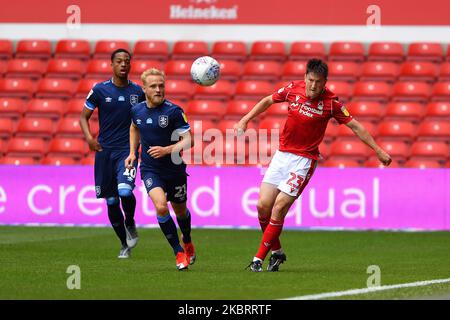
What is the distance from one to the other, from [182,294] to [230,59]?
13304 millimetres

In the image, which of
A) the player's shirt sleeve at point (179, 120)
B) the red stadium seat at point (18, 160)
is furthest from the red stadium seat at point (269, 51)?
the player's shirt sleeve at point (179, 120)

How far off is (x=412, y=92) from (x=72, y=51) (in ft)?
23.1

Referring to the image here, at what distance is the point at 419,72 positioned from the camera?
21.4 m

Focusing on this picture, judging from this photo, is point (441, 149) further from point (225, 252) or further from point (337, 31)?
point (225, 252)

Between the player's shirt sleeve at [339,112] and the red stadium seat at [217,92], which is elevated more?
the red stadium seat at [217,92]

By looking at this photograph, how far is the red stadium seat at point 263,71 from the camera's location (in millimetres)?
22000

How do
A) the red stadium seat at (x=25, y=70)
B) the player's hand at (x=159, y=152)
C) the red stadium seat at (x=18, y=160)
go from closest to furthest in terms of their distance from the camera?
the player's hand at (x=159, y=152) → the red stadium seat at (x=18, y=160) → the red stadium seat at (x=25, y=70)

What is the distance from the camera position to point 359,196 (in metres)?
18.3

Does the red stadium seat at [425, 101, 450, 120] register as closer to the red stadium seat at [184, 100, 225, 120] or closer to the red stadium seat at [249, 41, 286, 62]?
the red stadium seat at [249, 41, 286, 62]

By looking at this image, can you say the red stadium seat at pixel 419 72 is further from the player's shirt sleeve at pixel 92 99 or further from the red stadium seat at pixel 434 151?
the player's shirt sleeve at pixel 92 99

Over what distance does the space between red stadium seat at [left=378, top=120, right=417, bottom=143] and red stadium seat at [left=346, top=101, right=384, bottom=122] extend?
1.37 ft

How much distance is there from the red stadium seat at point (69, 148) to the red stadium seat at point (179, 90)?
2.00 metres

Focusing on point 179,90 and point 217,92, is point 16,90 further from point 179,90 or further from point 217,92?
point 217,92
